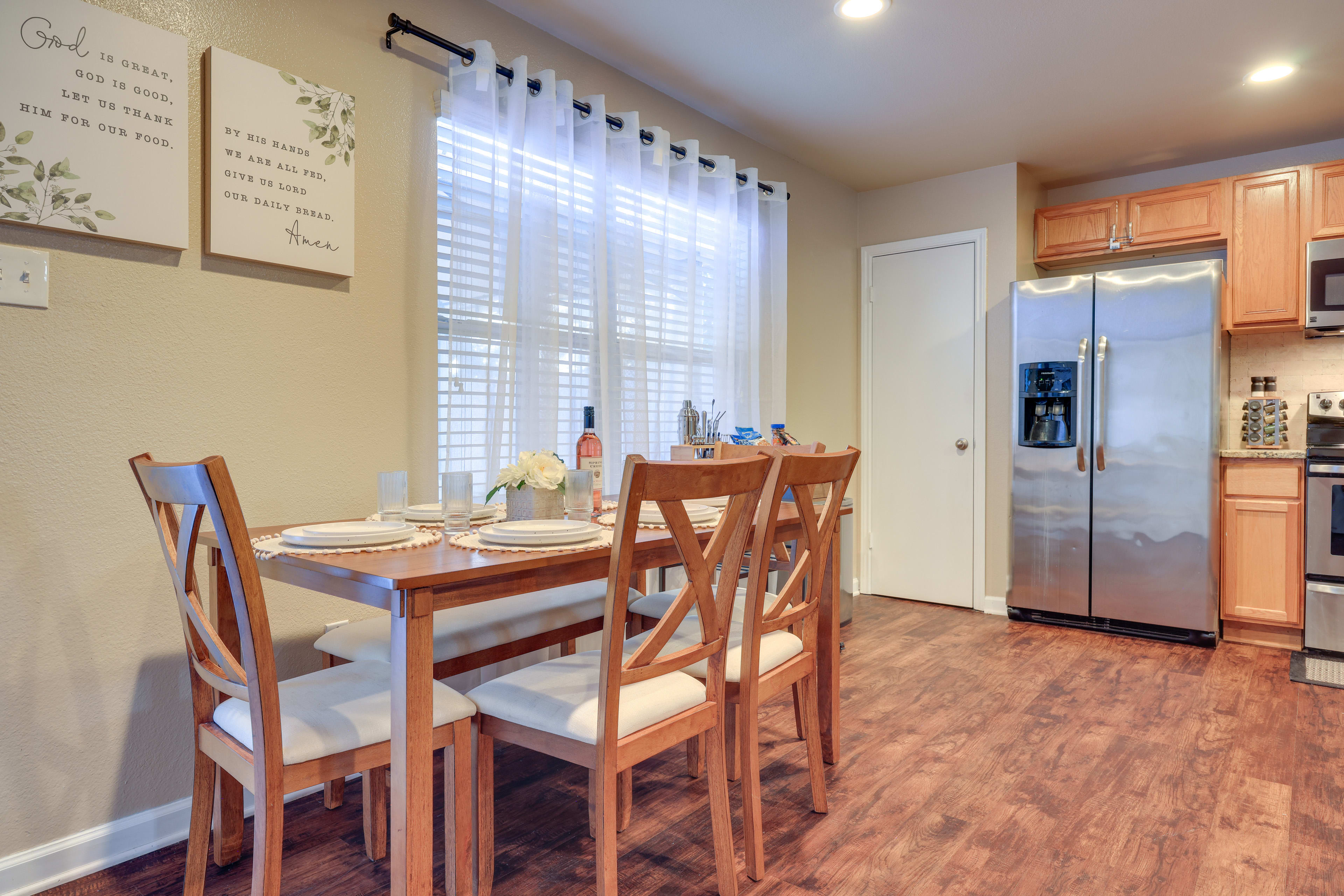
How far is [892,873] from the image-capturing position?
1.70 meters

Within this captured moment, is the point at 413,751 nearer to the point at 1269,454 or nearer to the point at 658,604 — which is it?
the point at 658,604

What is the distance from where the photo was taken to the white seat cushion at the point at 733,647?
1685 millimetres

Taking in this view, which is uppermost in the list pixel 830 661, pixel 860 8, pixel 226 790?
pixel 860 8

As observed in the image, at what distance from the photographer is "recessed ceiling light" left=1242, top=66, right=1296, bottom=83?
3.03 m

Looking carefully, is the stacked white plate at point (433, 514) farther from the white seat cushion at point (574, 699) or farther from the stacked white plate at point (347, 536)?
the white seat cushion at point (574, 699)

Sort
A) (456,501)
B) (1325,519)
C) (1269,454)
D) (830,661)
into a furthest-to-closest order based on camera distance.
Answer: (1269,454) → (1325,519) → (830,661) → (456,501)

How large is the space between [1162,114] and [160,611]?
13.9 ft

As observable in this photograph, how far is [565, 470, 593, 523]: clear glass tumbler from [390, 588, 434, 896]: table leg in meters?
0.61

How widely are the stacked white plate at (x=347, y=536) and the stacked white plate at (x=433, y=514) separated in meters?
0.29

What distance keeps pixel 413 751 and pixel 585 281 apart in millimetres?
1906

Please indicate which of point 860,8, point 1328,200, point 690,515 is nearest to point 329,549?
point 690,515

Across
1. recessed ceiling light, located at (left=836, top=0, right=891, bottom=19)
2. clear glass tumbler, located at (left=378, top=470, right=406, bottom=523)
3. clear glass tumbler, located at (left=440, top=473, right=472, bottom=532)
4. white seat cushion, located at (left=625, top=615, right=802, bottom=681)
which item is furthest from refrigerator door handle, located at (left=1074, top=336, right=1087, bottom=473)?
clear glass tumbler, located at (left=378, top=470, right=406, bottom=523)

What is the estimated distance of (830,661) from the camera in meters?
2.22

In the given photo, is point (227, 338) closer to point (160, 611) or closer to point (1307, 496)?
point (160, 611)
